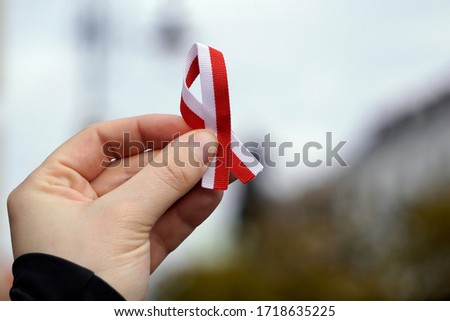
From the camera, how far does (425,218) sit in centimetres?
2208

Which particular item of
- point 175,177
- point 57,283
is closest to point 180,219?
point 175,177

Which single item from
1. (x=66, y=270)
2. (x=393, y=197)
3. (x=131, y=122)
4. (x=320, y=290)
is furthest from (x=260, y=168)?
(x=393, y=197)

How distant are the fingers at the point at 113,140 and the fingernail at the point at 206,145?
17cm

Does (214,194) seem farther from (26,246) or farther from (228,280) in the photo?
(228,280)

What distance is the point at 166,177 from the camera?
7.76ft

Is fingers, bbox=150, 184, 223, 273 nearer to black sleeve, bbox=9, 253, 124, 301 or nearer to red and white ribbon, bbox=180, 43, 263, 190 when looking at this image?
red and white ribbon, bbox=180, 43, 263, 190

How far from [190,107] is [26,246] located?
761 mm

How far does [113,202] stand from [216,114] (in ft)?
1.59

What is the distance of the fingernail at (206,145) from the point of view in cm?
242

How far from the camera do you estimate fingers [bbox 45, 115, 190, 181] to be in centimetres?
263

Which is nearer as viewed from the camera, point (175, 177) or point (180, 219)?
point (175, 177)

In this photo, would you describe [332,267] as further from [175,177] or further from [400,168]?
[175,177]

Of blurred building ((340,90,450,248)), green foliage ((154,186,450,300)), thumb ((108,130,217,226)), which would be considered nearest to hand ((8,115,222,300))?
thumb ((108,130,217,226))

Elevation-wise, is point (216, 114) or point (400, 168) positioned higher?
point (216, 114)
